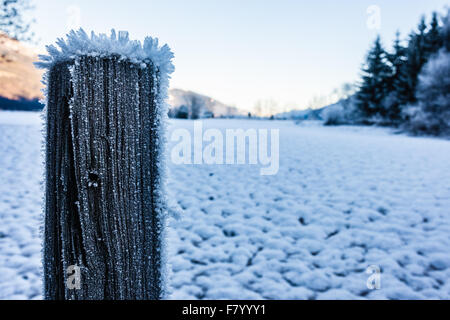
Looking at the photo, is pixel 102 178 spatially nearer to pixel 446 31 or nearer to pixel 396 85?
pixel 446 31

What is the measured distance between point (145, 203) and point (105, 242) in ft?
0.49

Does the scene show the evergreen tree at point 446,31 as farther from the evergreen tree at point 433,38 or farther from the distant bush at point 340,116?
the distant bush at point 340,116

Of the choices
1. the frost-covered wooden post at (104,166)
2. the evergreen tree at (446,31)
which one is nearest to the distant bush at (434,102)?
the evergreen tree at (446,31)

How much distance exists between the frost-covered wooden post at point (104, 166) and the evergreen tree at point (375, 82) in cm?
2723

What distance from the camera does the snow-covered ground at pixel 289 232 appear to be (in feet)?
8.73

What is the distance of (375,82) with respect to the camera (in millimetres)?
25156

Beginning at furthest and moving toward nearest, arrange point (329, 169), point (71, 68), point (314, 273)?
1. point (329, 169)
2. point (314, 273)
3. point (71, 68)

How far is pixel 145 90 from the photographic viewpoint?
0.77 m

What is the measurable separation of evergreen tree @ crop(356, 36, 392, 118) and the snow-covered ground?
69.5 feet

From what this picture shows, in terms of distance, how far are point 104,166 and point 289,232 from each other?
10.7ft

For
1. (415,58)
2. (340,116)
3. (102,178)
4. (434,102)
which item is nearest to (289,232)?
(102,178)

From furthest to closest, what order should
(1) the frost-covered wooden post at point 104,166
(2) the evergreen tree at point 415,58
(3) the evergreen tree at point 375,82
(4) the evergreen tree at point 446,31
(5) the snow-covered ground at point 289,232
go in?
(3) the evergreen tree at point 375,82, (2) the evergreen tree at point 415,58, (4) the evergreen tree at point 446,31, (5) the snow-covered ground at point 289,232, (1) the frost-covered wooden post at point 104,166
